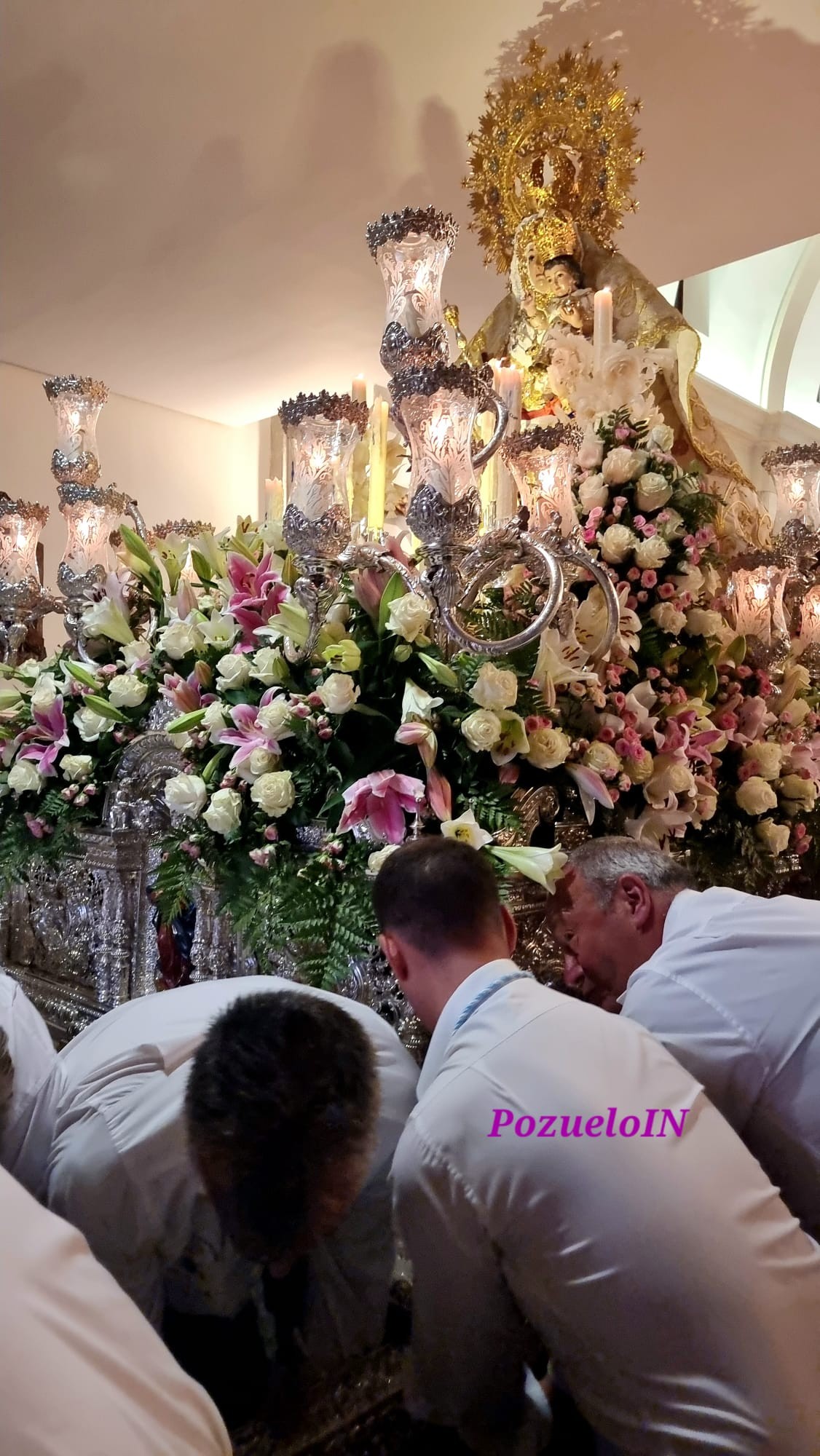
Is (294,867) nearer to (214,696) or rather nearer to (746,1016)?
(214,696)

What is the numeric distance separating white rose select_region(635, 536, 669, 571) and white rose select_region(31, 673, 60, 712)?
3.81 ft

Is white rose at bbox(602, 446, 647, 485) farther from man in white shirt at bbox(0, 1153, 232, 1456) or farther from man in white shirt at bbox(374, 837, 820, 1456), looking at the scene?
man in white shirt at bbox(0, 1153, 232, 1456)

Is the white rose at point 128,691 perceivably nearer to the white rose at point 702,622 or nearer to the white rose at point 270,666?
the white rose at point 270,666

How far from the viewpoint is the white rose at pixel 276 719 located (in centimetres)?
144

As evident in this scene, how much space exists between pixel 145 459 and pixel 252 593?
391cm

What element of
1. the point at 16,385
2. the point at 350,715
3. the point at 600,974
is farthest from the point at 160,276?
the point at 600,974

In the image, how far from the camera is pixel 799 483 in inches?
82.4

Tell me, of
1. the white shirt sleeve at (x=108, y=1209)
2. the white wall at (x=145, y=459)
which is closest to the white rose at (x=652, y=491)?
the white shirt sleeve at (x=108, y=1209)

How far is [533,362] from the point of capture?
2.49 m

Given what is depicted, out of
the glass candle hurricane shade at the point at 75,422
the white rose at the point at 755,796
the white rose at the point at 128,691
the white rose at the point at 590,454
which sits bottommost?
the white rose at the point at 755,796

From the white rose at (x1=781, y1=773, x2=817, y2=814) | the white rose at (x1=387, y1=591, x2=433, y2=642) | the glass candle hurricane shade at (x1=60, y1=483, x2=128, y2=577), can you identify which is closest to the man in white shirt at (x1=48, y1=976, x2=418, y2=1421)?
the white rose at (x1=387, y1=591, x2=433, y2=642)

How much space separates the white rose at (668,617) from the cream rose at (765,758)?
0.89 ft

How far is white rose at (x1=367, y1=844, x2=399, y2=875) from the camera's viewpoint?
1.24 metres

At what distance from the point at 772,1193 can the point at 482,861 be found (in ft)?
1.25
